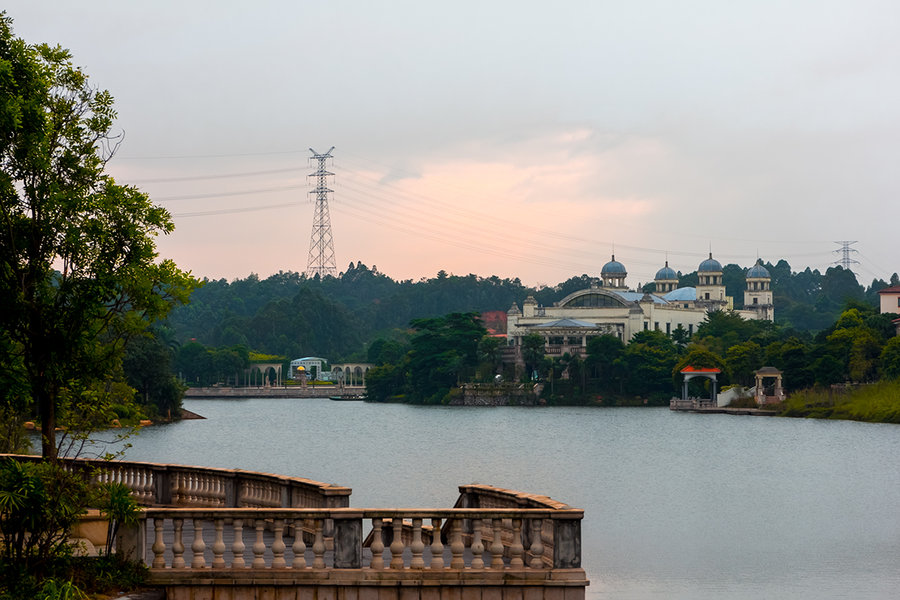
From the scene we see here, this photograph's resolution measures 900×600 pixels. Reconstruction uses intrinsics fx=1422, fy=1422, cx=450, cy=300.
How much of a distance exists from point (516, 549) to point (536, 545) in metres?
0.23

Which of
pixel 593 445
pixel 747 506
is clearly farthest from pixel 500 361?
pixel 747 506

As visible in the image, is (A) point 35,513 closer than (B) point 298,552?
No

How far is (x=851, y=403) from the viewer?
102 metres

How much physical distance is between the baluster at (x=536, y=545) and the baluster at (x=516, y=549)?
13 centimetres

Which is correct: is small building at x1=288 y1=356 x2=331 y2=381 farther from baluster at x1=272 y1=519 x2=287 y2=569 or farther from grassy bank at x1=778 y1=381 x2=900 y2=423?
A: baluster at x1=272 y1=519 x2=287 y2=569

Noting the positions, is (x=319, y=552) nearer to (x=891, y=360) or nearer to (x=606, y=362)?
Result: (x=891, y=360)

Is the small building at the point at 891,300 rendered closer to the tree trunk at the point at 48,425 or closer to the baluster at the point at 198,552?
the tree trunk at the point at 48,425

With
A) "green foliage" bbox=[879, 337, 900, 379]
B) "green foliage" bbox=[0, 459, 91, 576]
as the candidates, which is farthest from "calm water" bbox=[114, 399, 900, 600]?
"green foliage" bbox=[0, 459, 91, 576]

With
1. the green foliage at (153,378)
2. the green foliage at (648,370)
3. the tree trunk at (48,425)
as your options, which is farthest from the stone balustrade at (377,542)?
the green foliage at (648,370)

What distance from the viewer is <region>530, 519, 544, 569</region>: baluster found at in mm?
14742

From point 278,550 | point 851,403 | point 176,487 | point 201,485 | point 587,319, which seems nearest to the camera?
point 278,550

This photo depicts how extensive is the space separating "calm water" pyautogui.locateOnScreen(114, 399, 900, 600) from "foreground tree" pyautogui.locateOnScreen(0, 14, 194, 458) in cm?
1716

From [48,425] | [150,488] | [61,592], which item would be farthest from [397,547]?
[150,488]

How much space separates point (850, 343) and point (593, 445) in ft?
113
